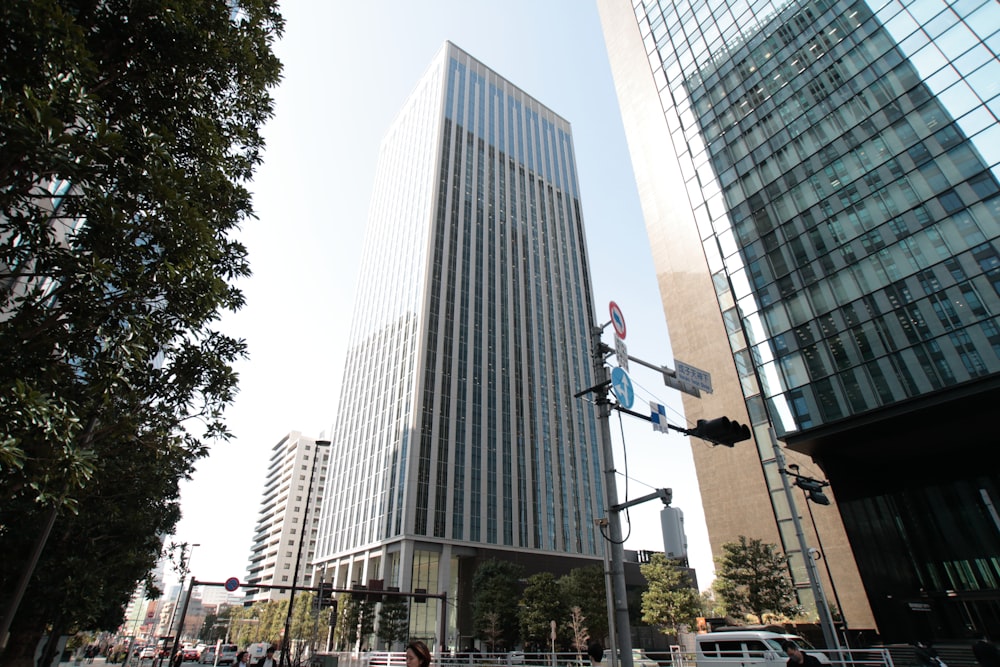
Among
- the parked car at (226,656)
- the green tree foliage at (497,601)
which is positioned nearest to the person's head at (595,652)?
the green tree foliage at (497,601)

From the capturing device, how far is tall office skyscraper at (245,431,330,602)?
362 feet

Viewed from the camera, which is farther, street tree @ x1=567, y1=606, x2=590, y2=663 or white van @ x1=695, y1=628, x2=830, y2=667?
street tree @ x1=567, y1=606, x2=590, y2=663

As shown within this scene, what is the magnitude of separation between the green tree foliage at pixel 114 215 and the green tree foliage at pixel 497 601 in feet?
135

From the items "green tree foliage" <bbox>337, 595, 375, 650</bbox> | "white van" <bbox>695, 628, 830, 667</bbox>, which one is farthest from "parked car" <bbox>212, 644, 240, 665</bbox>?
"white van" <bbox>695, 628, 830, 667</bbox>

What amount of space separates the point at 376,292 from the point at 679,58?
175 ft

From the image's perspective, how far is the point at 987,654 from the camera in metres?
7.13

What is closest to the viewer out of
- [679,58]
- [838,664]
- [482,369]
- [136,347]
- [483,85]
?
[136,347]

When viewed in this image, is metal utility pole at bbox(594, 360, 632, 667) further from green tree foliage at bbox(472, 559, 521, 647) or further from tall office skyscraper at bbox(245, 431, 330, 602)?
tall office skyscraper at bbox(245, 431, 330, 602)

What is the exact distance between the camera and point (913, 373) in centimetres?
2327

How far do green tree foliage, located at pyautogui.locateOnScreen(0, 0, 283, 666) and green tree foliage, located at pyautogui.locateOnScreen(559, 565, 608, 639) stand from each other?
40811 millimetres

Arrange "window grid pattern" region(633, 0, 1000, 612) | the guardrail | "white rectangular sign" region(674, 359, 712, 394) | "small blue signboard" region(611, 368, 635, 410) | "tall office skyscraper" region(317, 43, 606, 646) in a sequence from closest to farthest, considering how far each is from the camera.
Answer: "small blue signboard" region(611, 368, 635, 410)
"white rectangular sign" region(674, 359, 712, 394)
the guardrail
"window grid pattern" region(633, 0, 1000, 612)
"tall office skyscraper" region(317, 43, 606, 646)

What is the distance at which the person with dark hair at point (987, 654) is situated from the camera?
7.03m

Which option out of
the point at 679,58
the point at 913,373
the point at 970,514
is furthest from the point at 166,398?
the point at 679,58

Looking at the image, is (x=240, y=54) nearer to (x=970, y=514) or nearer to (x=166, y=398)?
(x=166, y=398)
